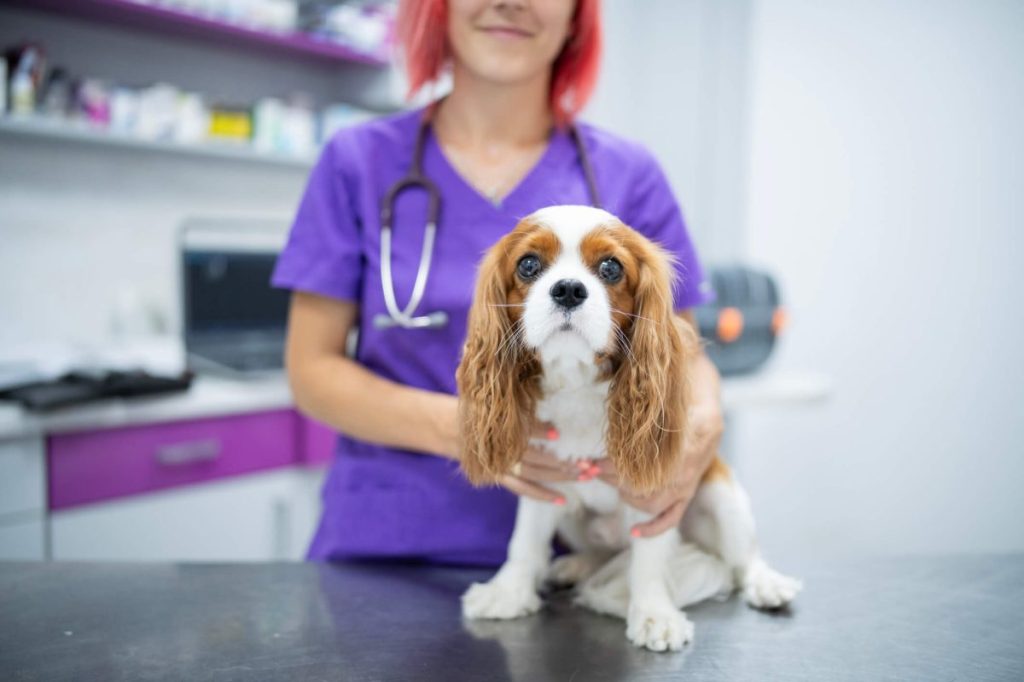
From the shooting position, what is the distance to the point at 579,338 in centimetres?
81

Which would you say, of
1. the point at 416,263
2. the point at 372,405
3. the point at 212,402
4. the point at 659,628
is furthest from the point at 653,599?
the point at 212,402

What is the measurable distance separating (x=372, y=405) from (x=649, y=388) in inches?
18.8

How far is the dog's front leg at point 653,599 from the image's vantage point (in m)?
0.93

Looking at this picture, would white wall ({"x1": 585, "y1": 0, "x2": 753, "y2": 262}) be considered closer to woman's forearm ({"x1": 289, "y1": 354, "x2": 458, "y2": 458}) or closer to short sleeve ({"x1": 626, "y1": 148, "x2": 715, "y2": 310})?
short sleeve ({"x1": 626, "y1": 148, "x2": 715, "y2": 310})

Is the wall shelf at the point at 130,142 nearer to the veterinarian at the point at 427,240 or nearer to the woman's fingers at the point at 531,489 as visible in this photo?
the veterinarian at the point at 427,240

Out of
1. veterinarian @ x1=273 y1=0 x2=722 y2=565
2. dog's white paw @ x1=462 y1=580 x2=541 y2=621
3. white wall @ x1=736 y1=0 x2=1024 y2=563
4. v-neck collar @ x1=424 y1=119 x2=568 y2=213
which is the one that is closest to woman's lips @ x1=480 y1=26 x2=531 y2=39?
veterinarian @ x1=273 y1=0 x2=722 y2=565

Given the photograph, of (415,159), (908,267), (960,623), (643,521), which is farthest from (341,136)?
(908,267)

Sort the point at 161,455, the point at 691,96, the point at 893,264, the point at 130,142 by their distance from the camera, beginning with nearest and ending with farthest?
the point at 161,455
the point at 893,264
the point at 130,142
the point at 691,96

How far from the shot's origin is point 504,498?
124 centimetres

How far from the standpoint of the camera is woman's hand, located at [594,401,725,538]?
95 centimetres

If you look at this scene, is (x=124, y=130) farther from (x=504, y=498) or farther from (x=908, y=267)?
(x=908, y=267)

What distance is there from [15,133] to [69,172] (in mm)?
203

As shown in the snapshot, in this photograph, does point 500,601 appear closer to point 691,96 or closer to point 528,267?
point 528,267

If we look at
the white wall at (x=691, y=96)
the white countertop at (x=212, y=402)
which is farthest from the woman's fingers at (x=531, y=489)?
the white wall at (x=691, y=96)
